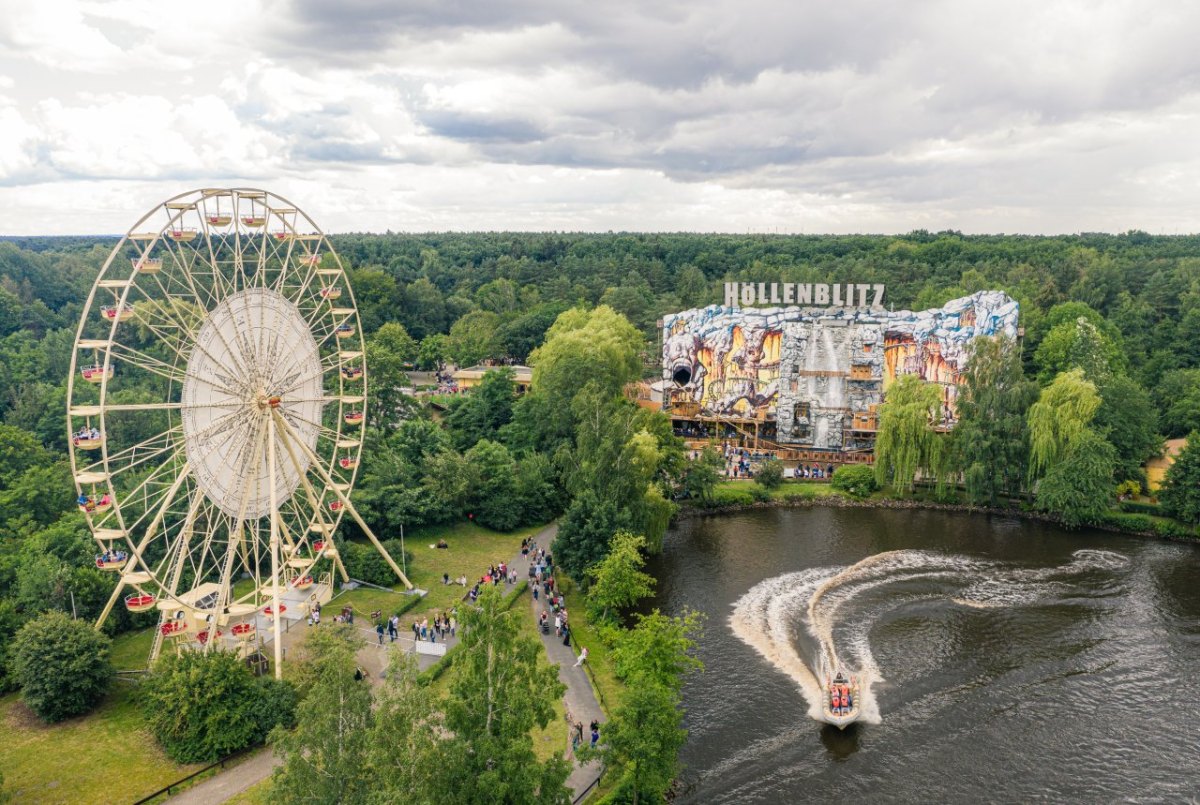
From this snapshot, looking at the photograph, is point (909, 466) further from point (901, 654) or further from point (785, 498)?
point (901, 654)

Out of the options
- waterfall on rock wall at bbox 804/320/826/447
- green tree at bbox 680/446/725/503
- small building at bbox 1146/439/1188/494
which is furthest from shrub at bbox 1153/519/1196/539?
green tree at bbox 680/446/725/503

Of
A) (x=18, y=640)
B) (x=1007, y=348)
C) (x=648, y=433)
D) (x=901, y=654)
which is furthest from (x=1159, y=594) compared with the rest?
(x=18, y=640)

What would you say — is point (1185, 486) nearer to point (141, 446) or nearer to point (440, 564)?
point (440, 564)

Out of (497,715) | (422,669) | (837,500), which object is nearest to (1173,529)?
(837,500)

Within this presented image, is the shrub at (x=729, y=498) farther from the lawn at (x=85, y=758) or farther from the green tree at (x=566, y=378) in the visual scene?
the lawn at (x=85, y=758)

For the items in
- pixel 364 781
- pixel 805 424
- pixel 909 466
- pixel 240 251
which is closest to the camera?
pixel 364 781

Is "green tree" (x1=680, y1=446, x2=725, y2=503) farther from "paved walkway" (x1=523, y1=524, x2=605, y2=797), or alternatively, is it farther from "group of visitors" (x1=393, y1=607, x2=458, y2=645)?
"group of visitors" (x1=393, y1=607, x2=458, y2=645)
